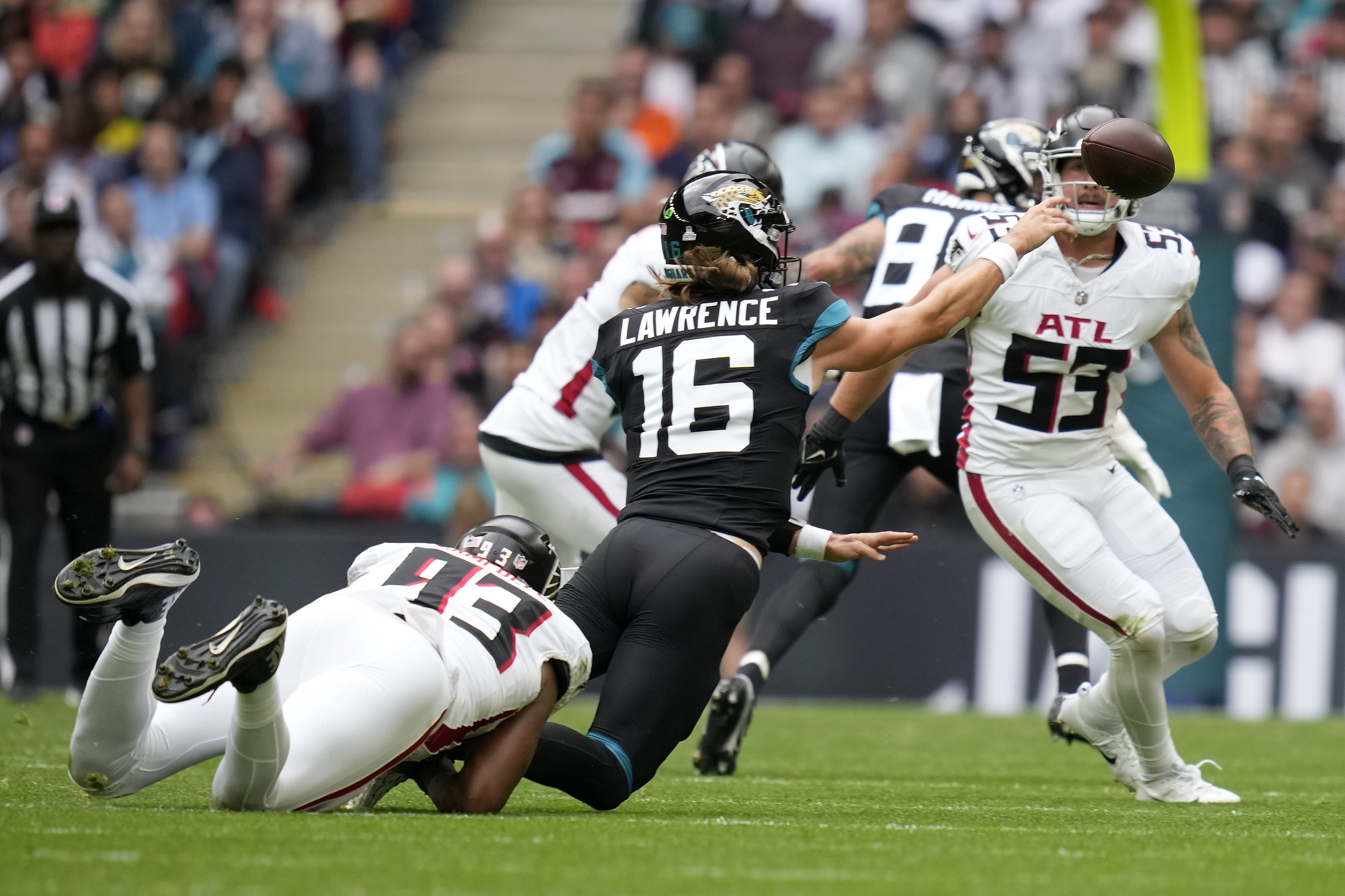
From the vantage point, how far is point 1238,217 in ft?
37.7

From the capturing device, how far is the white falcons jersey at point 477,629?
14.3ft

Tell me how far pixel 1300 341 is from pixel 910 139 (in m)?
2.76

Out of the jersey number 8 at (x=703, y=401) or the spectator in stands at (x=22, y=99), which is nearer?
the jersey number 8 at (x=703, y=401)

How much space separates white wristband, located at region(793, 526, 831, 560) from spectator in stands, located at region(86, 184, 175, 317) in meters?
8.36

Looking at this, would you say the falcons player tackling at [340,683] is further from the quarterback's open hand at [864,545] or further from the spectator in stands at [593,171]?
the spectator in stands at [593,171]

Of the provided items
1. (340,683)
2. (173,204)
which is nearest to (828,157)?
(173,204)

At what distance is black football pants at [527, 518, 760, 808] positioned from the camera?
4.64 meters

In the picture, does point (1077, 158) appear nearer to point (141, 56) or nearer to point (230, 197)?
point (230, 197)

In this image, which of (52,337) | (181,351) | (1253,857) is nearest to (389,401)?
(181,351)

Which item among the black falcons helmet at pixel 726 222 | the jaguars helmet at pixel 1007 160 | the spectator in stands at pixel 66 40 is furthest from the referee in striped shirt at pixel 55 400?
the spectator in stands at pixel 66 40

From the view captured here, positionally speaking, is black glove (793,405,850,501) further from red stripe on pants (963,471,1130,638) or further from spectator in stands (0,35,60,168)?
spectator in stands (0,35,60,168)

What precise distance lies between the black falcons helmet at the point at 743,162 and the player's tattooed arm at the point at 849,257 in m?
0.28

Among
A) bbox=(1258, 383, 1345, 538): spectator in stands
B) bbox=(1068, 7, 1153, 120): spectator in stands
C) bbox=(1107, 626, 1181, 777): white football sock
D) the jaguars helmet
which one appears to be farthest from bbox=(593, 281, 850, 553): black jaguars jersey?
bbox=(1068, 7, 1153, 120): spectator in stands

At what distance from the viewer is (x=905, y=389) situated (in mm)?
6715
